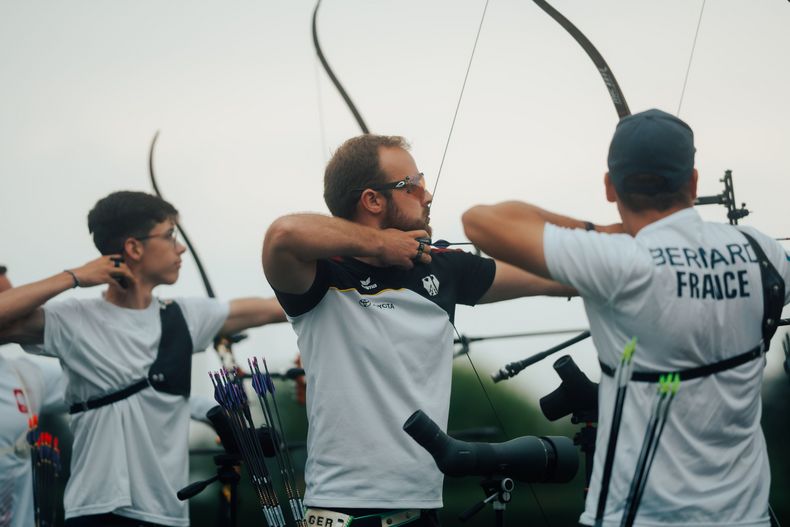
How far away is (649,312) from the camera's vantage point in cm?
163

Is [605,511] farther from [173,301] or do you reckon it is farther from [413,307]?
[173,301]

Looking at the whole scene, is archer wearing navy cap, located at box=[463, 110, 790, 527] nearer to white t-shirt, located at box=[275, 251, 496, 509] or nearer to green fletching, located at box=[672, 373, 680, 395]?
green fletching, located at box=[672, 373, 680, 395]

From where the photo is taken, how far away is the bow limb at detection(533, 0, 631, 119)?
2967 millimetres

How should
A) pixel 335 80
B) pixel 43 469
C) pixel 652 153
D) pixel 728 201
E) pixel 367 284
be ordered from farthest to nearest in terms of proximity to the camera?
→ pixel 335 80
pixel 43 469
pixel 728 201
pixel 367 284
pixel 652 153

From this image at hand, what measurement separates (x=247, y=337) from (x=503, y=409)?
6.55 metres

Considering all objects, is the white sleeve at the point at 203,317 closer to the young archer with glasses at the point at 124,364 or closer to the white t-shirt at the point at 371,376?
the young archer with glasses at the point at 124,364

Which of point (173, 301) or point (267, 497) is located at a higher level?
point (173, 301)

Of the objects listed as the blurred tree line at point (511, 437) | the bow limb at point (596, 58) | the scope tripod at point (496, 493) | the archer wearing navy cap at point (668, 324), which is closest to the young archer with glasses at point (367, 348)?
the scope tripod at point (496, 493)

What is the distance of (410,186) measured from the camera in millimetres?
2445

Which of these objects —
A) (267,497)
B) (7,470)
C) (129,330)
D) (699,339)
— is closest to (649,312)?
(699,339)

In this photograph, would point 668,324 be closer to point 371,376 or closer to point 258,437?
point 371,376

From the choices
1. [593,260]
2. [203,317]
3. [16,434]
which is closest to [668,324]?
[593,260]

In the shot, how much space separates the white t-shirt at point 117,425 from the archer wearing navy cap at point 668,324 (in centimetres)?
180

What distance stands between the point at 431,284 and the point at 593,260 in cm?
77
